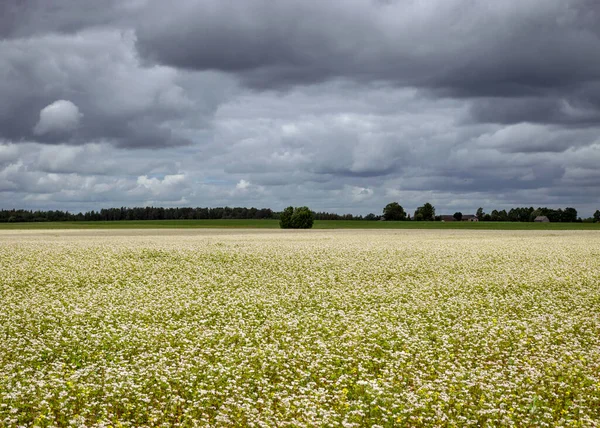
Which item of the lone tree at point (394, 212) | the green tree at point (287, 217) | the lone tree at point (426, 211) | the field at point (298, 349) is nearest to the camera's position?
the field at point (298, 349)

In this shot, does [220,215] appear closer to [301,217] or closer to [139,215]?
[139,215]

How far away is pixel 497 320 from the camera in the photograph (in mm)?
18422

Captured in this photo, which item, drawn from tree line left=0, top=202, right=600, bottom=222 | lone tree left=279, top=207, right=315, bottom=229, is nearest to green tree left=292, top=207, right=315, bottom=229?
lone tree left=279, top=207, right=315, bottom=229

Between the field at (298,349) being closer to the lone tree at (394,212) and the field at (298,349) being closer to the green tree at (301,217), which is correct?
the green tree at (301,217)

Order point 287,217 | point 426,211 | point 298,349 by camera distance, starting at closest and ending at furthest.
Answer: point 298,349 → point 287,217 → point 426,211

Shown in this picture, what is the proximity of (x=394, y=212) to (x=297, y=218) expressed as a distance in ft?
239

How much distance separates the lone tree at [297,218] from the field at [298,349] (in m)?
91.2

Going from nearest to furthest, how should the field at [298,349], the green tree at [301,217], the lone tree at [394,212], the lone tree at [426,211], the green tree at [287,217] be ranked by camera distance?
the field at [298,349]
the green tree at [301,217]
the green tree at [287,217]
the lone tree at [394,212]
the lone tree at [426,211]

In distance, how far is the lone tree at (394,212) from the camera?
185375 mm

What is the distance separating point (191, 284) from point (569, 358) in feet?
58.7

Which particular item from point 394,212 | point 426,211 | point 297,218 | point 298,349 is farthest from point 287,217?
point 298,349

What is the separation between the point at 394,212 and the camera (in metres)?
185

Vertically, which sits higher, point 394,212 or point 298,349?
point 394,212

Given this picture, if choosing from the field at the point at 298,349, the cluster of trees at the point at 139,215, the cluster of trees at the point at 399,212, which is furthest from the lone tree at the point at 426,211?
the field at the point at 298,349
